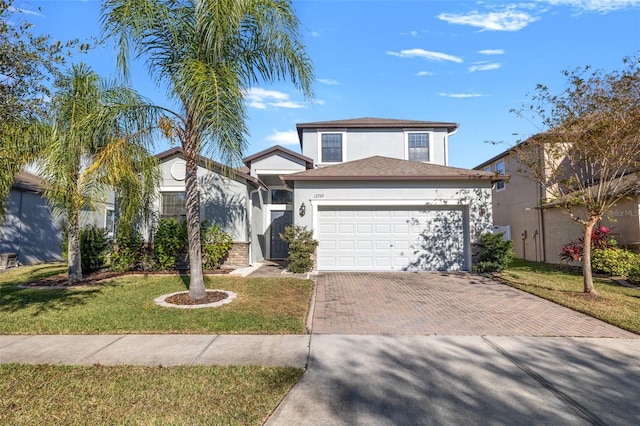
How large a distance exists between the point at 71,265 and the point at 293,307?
752cm

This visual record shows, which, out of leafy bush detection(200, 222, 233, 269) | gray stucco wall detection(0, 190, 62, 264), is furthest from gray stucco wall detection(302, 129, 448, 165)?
gray stucco wall detection(0, 190, 62, 264)

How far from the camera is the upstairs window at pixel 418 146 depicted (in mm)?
18781

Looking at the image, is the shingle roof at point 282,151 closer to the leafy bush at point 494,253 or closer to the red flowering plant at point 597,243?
the leafy bush at point 494,253

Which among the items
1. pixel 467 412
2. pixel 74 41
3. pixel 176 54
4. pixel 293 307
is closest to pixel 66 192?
pixel 74 41

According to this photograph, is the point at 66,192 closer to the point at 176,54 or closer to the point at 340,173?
the point at 176,54

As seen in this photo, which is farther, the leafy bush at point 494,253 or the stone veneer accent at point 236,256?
the stone veneer accent at point 236,256

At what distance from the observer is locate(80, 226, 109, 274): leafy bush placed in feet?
38.9

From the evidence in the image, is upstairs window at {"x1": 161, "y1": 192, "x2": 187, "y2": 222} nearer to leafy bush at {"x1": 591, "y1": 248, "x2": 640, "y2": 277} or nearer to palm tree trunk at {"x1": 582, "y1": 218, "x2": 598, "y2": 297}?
palm tree trunk at {"x1": 582, "y1": 218, "x2": 598, "y2": 297}

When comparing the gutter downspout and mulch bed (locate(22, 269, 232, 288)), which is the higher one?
the gutter downspout

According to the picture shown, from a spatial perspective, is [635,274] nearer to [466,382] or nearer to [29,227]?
[466,382]

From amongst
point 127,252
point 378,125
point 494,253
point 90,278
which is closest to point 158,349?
point 90,278

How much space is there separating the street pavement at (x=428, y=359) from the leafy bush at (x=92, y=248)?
24.4ft

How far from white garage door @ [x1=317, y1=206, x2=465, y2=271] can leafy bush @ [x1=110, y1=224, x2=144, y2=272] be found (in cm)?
673

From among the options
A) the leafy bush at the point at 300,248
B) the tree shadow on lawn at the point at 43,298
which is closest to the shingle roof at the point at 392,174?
the leafy bush at the point at 300,248
